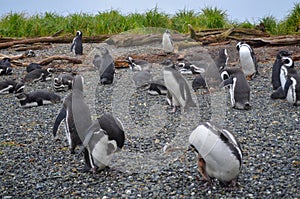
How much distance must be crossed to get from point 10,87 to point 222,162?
20.4ft

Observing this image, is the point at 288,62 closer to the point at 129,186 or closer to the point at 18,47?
the point at 129,186

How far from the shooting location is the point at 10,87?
368 inches

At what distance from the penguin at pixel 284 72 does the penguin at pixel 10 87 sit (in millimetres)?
4640

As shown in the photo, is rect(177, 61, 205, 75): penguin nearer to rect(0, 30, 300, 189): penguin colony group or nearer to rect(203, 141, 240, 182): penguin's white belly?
rect(0, 30, 300, 189): penguin colony group

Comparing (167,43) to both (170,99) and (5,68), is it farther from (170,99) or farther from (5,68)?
(170,99)

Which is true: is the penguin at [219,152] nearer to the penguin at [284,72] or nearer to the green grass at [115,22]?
the penguin at [284,72]

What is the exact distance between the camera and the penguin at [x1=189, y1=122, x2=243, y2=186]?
4105mm

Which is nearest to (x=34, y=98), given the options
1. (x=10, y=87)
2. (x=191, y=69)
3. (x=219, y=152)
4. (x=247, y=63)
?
(x=10, y=87)

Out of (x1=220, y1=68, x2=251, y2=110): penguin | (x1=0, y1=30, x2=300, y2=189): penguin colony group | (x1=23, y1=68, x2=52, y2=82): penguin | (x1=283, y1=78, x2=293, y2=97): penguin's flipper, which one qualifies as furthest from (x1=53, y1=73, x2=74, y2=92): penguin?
(x1=283, y1=78, x2=293, y2=97): penguin's flipper

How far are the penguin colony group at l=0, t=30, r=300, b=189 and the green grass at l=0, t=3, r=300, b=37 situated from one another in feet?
13.4

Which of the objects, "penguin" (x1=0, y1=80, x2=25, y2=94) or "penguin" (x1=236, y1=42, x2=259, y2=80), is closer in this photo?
"penguin" (x1=0, y1=80, x2=25, y2=94)

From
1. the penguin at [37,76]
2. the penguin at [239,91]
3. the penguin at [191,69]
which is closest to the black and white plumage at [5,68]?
the penguin at [37,76]

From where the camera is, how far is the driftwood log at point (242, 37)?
1279 centimetres

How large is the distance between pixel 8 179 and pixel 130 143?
60.9 inches
